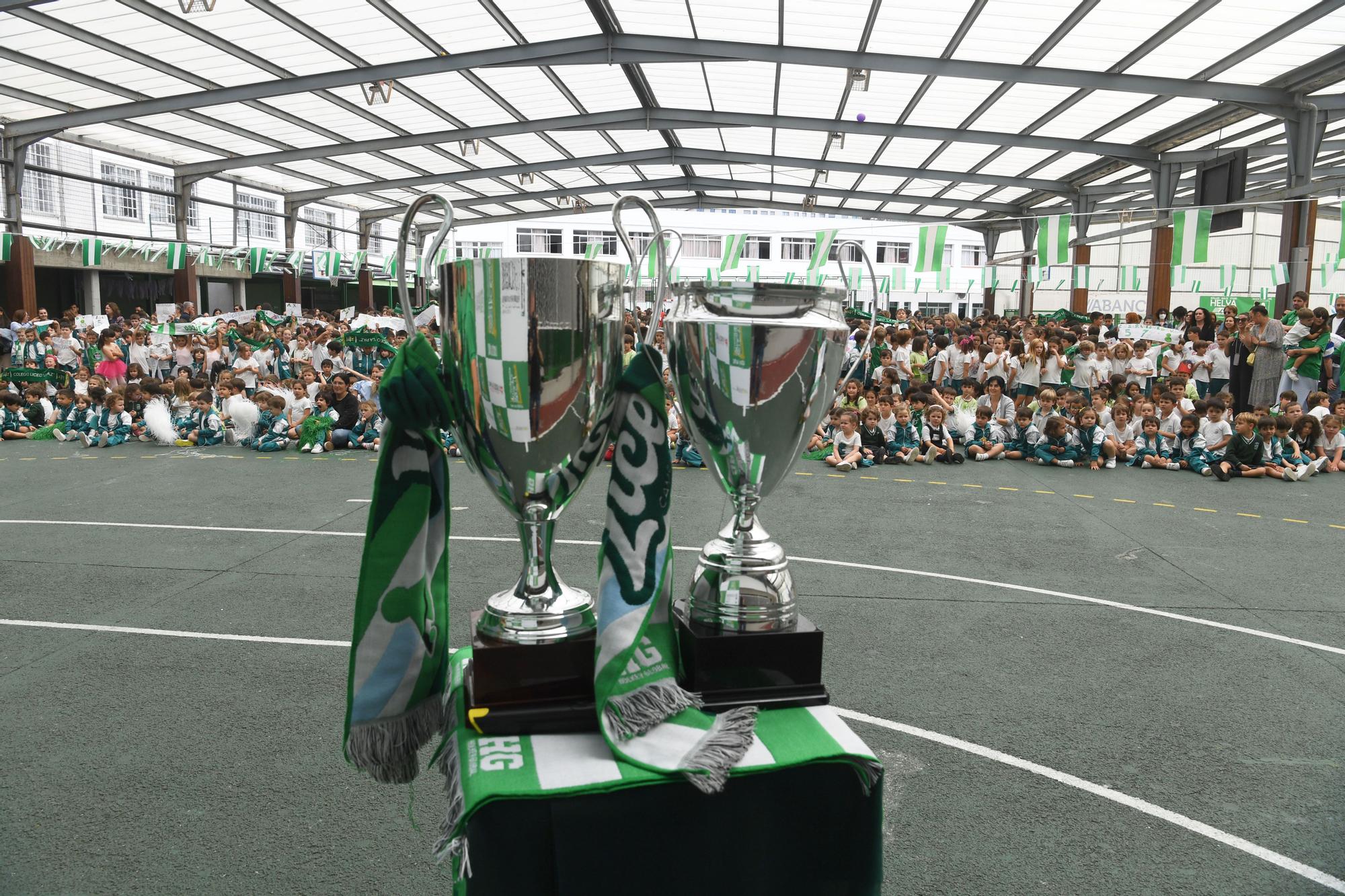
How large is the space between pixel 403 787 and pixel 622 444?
1704mm

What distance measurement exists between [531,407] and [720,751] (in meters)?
0.54

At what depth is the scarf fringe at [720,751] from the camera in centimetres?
117

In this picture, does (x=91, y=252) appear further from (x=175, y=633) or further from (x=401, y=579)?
(x=401, y=579)

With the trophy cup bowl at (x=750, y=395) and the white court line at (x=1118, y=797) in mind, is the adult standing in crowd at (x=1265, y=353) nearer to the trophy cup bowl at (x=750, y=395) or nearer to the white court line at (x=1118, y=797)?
the white court line at (x=1118, y=797)

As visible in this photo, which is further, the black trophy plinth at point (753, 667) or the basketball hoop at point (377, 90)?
the basketball hoop at point (377, 90)

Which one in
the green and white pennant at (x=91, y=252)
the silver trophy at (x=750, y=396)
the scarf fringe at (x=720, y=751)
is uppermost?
the green and white pennant at (x=91, y=252)

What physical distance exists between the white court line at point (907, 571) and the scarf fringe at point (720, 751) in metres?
2.99

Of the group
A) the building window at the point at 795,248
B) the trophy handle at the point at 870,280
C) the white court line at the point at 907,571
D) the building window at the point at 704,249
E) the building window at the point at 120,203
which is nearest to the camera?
the trophy handle at the point at 870,280

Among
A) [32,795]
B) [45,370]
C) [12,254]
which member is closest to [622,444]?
[32,795]

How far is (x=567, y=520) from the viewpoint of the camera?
6.14m

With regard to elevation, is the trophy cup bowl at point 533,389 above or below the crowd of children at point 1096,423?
above

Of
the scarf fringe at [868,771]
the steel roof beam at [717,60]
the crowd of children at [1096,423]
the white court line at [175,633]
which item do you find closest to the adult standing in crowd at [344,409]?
the crowd of children at [1096,423]

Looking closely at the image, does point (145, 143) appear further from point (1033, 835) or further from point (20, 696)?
point (1033, 835)

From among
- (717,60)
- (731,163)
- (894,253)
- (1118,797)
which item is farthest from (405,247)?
(894,253)
